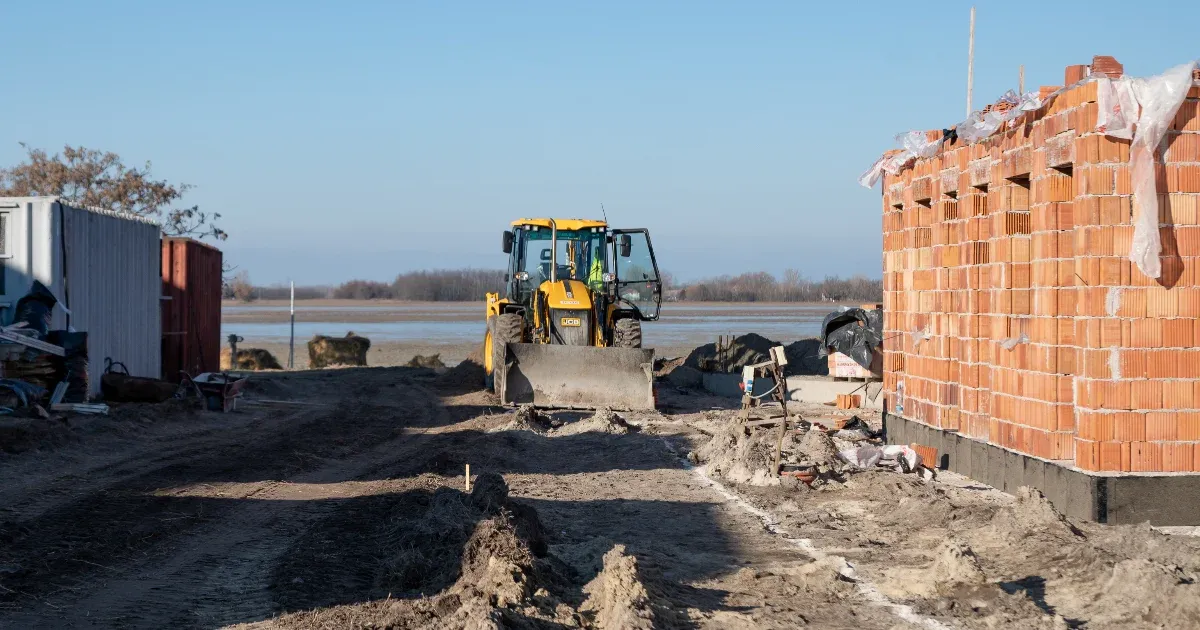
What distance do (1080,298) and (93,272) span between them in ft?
50.1

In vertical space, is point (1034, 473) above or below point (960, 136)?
below

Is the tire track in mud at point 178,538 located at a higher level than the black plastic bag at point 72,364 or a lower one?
lower

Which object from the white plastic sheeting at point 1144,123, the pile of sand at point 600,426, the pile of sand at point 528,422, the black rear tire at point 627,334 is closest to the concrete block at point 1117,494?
the white plastic sheeting at point 1144,123

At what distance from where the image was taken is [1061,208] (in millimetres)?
9250

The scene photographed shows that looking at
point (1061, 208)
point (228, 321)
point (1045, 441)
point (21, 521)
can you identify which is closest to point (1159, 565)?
point (1045, 441)

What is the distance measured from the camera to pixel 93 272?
18.4 metres

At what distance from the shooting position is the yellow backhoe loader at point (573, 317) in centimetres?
1811

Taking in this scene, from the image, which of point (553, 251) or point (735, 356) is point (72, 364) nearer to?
point (553, 251)

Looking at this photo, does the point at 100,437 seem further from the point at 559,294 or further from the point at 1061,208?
the point at 1061,208

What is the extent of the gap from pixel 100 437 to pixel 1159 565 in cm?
1244

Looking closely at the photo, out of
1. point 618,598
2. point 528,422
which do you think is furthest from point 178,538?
point 528,422

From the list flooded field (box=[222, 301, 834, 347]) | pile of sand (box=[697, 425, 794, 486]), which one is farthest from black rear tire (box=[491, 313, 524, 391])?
flooded field (box=[222, 301, 834, 347])

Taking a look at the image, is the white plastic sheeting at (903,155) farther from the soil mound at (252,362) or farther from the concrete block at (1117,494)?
the soil mound at (252,362)

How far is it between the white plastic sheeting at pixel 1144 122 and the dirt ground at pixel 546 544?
6.90 ft
